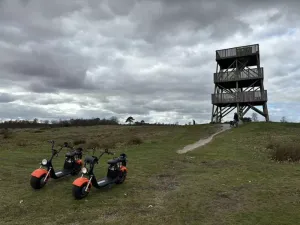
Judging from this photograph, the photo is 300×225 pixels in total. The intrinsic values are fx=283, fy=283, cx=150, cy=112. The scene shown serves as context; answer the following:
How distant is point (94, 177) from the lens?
8.91m

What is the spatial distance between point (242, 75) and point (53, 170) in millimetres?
38796

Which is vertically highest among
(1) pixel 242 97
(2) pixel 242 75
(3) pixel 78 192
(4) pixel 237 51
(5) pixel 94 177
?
(4) pixel 237 51

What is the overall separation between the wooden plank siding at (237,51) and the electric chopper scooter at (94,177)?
3870cm

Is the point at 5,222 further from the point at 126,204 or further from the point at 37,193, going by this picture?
the point at 126,204

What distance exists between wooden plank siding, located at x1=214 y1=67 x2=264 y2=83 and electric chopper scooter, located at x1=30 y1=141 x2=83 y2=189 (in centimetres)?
3650

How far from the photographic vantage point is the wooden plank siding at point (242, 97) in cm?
4256

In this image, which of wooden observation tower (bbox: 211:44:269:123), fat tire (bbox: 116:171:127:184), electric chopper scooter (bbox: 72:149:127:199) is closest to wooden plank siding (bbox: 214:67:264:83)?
wooden observation tower (bbox: 211:44:269:123)

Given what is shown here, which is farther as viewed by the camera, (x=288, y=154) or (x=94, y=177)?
(x=288, y=154)

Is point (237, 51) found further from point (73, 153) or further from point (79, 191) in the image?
point (79, 191)

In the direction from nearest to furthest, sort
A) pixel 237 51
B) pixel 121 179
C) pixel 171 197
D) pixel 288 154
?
pixel 171 197, pixel 121 179, pixel 288 154, pixel 237 51

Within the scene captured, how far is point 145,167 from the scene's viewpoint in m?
13.7

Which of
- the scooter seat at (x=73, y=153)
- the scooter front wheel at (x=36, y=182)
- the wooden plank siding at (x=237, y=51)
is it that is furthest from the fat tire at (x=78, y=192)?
the wooden plank siding at (x=237, y=51)

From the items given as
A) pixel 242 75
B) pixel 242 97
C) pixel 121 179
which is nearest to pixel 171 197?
pixel 121 179

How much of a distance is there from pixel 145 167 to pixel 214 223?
7.19 metres
